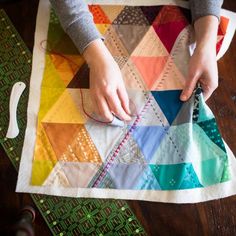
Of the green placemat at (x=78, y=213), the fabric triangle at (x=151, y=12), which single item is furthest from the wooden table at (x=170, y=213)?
the fabric triangle at (x=151, y=12)

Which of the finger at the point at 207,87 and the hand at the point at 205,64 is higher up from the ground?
the hand at the point at 205,64

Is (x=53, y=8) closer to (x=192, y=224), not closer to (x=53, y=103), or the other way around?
(x=53, y=103)

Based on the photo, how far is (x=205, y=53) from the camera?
565mm

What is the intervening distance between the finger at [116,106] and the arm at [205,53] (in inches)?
4.3

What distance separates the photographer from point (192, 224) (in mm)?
521

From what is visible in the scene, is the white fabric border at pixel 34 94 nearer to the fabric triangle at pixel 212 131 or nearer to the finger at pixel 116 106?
the finger at pixel 116 106

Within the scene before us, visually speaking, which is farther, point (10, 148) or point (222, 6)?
point (222, 6)

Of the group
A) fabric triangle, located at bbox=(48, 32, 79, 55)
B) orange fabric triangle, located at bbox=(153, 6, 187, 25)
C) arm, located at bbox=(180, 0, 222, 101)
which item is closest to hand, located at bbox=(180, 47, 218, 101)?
arm, located at bbox=(180, 0, 222, 101)

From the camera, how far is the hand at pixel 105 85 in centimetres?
55

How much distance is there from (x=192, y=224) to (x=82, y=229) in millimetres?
175

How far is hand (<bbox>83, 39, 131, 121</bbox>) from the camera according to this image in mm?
551

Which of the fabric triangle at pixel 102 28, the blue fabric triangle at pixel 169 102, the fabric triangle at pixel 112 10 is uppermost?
the fabric triangle at pixel 112 10

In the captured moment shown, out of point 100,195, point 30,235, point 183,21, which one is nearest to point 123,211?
point 100,195

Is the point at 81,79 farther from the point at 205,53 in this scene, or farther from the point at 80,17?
the point at 205,53
